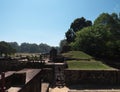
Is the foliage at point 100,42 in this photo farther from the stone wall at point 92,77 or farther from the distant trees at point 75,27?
the distant trees at point 75,27

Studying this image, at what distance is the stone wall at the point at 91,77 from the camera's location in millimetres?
23766

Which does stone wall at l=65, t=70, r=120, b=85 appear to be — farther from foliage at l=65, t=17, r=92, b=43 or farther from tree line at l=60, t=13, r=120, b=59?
foliage at l=65, t=17, r=92, b=43

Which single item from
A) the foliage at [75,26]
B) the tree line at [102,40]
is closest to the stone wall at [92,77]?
the tree line at [102,40]

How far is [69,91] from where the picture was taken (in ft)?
63.7

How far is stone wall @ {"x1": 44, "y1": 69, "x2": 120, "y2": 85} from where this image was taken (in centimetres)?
2377

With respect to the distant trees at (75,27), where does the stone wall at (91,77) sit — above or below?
below

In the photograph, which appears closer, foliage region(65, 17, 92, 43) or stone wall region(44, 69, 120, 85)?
stone wall region(44, 69, 120, 85)

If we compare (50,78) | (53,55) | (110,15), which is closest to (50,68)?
(50,78)

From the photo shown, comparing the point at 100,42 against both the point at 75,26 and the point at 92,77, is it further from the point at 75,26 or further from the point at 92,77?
the point at 75,26

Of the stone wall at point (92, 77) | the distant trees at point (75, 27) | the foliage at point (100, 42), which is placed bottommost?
the stone wall at point (92, 77)

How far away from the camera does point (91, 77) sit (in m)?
24.2

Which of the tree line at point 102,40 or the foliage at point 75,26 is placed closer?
the tree line at point 102,40

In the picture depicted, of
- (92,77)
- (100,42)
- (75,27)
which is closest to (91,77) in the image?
(92,77)

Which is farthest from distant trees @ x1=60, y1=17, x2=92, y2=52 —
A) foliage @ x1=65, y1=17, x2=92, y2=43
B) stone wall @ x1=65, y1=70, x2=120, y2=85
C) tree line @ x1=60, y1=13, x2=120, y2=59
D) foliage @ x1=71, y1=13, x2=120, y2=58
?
stone wall @ x1=65, y1=70, x2=120, y2=85
